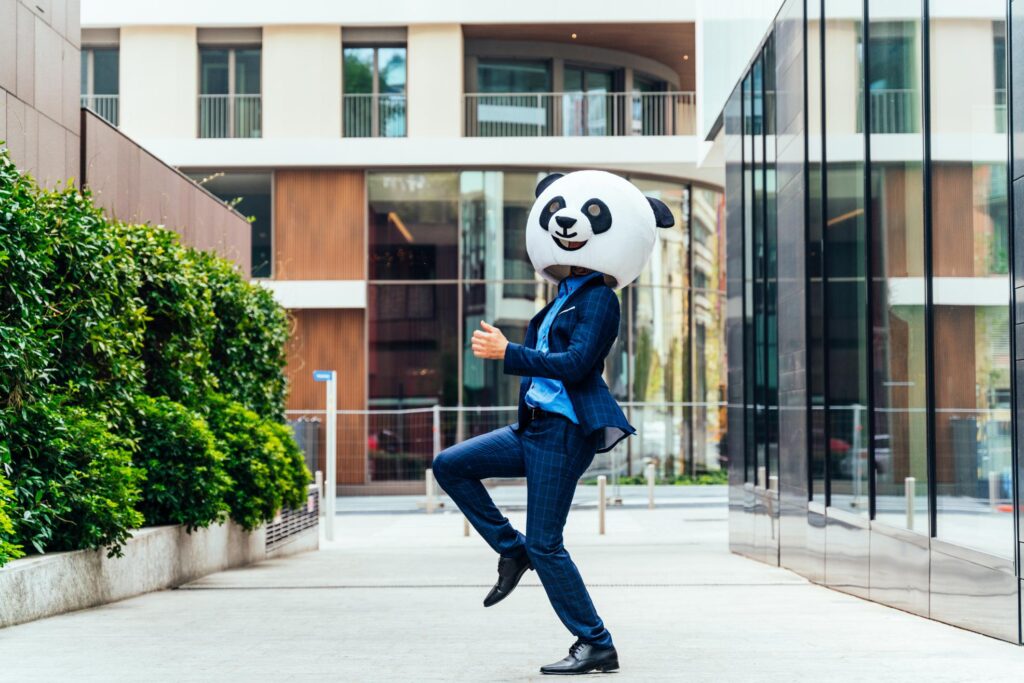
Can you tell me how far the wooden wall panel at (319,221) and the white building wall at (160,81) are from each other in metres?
2.50

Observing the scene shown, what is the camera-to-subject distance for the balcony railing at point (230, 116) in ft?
96.1

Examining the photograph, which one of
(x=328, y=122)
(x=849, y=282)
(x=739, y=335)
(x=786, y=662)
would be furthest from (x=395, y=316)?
(x=786, y=662)

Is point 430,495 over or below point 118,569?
below

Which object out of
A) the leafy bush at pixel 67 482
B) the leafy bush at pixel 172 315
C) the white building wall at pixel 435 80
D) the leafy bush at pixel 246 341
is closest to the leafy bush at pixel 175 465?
the leafy bush at pixel 172 315

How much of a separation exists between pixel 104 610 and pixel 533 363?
3.99 m

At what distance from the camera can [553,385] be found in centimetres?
→ 525

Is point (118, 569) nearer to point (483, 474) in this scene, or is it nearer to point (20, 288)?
point (20, 288)

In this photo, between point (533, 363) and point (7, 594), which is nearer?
point (533, 363)

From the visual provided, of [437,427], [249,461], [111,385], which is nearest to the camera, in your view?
[111,385]

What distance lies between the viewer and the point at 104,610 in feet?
25.9

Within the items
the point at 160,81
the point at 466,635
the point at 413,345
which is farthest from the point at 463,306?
the point at 466,635

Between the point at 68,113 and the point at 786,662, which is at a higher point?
the point at 68,113

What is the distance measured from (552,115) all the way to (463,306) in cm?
462

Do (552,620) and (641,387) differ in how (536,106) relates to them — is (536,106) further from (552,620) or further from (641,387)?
(552,620)
